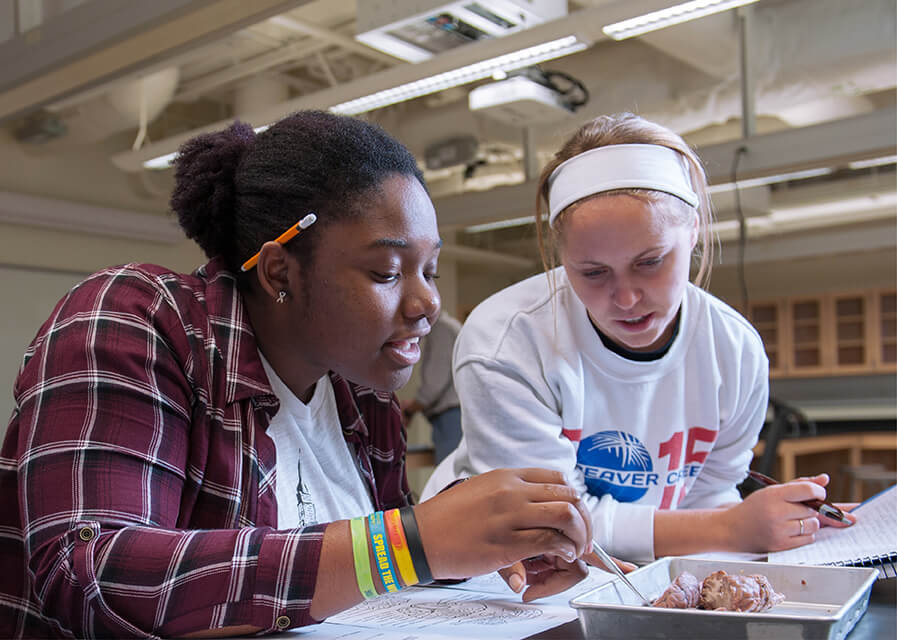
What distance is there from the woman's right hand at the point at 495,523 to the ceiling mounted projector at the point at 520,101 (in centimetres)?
286

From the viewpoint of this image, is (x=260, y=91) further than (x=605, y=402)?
Yes

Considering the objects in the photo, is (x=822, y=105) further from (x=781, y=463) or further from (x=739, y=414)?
(x=739, y=414)

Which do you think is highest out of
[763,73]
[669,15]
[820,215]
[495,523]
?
[820,215]

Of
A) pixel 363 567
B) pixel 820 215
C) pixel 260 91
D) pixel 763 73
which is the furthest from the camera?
pixel 820 215

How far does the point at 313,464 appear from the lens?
117 centimetres

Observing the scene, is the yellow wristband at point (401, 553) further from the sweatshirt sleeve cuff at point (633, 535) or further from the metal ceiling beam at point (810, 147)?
the metal ceiling beam at point (810, 147)

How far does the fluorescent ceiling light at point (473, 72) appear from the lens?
105 inches

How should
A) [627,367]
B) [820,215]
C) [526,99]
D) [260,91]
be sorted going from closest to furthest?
[627,367] < [526,99] < [260,91] < [820,215]

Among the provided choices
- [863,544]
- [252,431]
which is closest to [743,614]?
[863,544]

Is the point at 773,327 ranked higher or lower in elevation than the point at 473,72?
lower

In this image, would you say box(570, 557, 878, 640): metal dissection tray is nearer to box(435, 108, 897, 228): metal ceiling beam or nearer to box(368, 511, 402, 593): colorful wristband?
box(368, 511, 402, 593): colorful wristband

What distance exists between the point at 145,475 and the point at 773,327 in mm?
8182

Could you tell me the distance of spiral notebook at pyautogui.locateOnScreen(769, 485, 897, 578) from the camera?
3.16 ft

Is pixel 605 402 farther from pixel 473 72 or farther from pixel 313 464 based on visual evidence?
pixel 473 72
